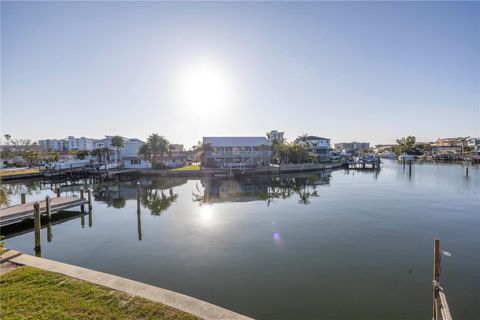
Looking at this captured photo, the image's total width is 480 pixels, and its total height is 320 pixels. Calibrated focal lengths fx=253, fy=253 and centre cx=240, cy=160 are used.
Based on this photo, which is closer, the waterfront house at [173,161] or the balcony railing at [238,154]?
the balcony railing at [238,154]

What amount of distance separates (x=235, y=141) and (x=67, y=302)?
189 feet

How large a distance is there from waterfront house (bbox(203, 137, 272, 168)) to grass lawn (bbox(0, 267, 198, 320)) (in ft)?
170

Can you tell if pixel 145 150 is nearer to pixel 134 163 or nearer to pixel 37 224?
pixel 134 163

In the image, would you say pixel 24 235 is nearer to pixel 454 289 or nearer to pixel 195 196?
pixel 195 196

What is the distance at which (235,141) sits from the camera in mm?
63500

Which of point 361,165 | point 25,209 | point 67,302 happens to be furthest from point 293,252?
point 361,165

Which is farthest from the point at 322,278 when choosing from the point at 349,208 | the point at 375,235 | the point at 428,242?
the point at 349,208

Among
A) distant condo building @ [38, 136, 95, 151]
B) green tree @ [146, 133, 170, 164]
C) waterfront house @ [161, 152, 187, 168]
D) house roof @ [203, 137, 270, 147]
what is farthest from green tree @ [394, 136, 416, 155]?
distant condo building @ [38, 136, 95, 151]

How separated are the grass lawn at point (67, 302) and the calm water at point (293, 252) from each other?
3205 mm

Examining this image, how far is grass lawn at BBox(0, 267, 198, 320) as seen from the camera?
236 inches

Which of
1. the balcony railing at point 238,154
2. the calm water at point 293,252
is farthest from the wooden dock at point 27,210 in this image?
the balcony railing at point 238,154

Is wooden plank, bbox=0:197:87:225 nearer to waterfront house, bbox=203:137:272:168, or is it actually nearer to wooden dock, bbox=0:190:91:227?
wooden dock, bbox=0:190:91:227

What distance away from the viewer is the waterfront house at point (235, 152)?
60500 mm

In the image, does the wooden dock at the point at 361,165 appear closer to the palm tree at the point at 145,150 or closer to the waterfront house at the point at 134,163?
the palm tree at the point at 145,150
